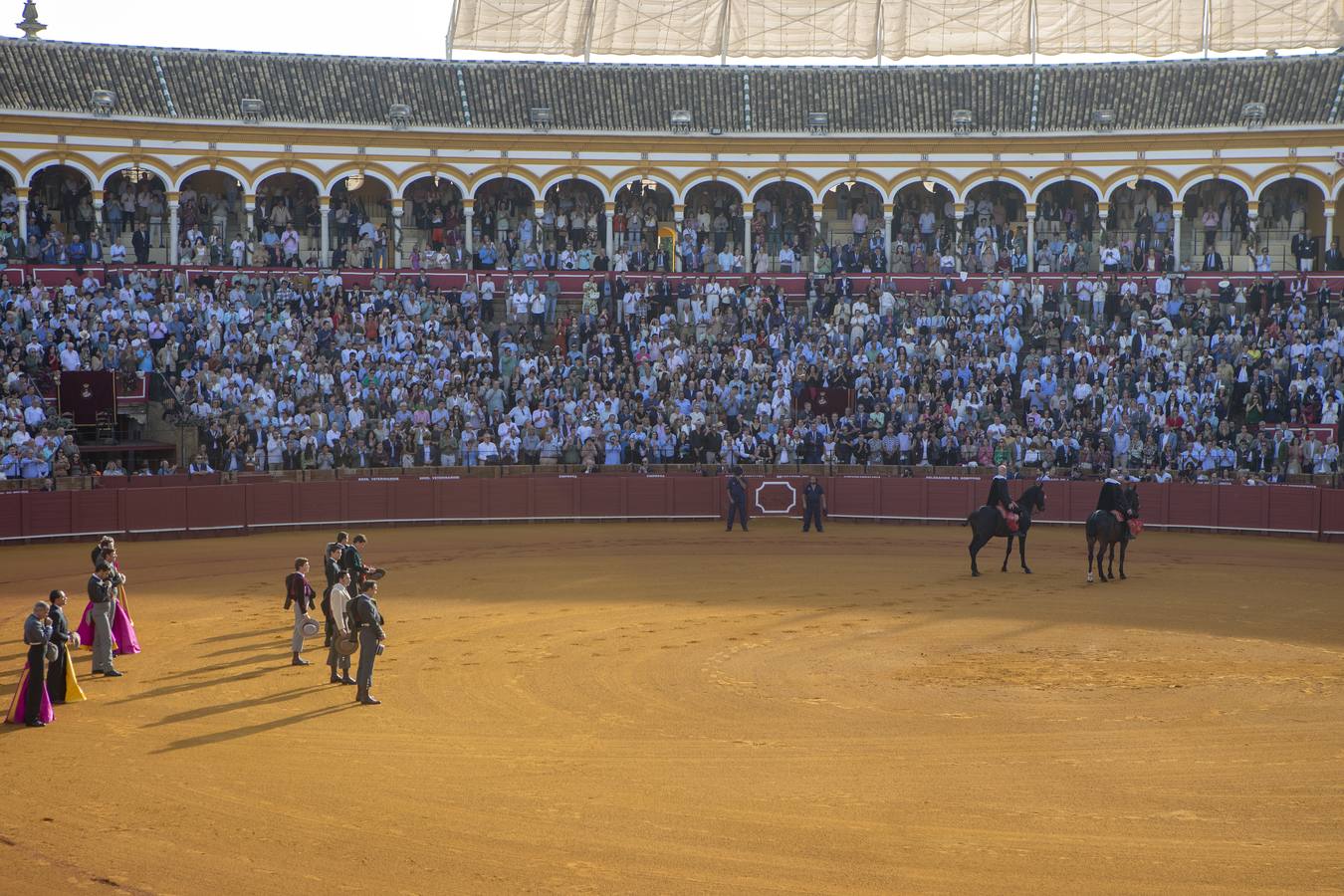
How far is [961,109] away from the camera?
43.5 metres

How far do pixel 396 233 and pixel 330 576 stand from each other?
2775cm

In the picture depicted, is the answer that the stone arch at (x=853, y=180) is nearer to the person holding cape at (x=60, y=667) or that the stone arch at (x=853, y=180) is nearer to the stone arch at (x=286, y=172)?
the stone arch at (x=286, y=172)

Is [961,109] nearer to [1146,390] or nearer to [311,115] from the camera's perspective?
[1146,390]

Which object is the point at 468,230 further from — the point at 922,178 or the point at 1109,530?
the point at 1109,530

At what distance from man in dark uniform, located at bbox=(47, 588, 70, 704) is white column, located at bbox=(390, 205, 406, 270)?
28.5 metres

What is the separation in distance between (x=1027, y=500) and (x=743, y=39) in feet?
90.4

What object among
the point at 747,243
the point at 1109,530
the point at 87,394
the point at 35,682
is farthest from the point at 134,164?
the point at 35,682

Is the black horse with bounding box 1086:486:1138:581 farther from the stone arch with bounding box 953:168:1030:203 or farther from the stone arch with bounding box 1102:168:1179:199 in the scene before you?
the stone arch with bounding box 1102:168:1179:199

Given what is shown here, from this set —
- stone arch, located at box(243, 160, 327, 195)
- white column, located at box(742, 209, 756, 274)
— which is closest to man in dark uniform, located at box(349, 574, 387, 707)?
stone arch, located at box(243, 160, 327, 195)

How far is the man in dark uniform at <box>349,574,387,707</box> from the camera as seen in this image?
14.8 metres

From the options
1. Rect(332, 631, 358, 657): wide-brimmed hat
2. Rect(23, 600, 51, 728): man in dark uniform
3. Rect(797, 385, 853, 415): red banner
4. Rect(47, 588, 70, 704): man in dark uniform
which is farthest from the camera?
Rect(797, 385, 853, 415): red banner

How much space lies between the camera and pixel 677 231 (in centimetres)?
4422

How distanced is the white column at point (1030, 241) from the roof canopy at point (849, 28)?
670 centimetres

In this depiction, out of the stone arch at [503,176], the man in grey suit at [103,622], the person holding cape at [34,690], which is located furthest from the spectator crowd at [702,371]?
the person holding cape at [34,690]
